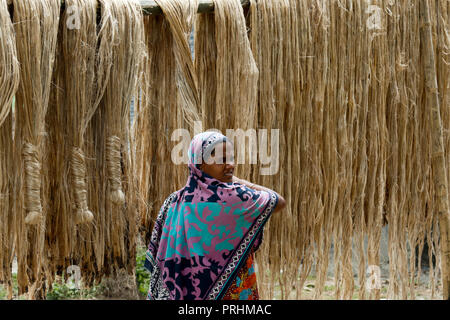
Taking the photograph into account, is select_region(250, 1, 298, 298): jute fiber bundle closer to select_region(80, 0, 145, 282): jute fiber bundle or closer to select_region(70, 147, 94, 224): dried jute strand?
select_region(80, 0, 145, 282): jute fiber bundle

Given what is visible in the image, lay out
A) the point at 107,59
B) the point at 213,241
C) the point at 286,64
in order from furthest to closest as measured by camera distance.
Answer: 1. the point at 286,64
2. the point at 107,59
3. the point at 213,241

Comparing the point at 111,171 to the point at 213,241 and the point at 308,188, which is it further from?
the point at 308,188

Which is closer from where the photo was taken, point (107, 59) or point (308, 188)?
point (107, 59)

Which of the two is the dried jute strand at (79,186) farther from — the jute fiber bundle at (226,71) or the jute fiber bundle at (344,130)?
the jute fiber bundle at (344,130)

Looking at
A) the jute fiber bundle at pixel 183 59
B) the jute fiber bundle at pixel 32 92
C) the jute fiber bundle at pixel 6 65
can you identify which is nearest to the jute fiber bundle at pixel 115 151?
the jute fiber bundle at pixel 183 59

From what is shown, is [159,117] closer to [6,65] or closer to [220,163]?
[6,65]

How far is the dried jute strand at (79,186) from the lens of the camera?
2447 mm

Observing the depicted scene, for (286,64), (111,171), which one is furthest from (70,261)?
(286,64)

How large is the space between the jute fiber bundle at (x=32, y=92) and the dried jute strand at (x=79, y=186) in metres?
0.14

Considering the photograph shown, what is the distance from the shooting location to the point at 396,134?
299 cm

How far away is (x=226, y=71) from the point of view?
8.91 feet

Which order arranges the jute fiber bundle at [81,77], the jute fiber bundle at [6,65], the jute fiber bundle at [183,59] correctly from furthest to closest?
the jute fiber bundle at [183,59], the jute fiber bundle at [81,77], the jute fiber bundle at [6,65]

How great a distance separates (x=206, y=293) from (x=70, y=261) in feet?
2.68
